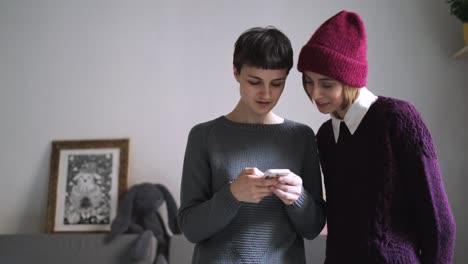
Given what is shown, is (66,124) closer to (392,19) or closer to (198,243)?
(198,243)

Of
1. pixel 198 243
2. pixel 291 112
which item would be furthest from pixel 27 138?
pixel 198 243

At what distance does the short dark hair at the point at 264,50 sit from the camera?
913 millimetres

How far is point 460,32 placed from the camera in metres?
2.04

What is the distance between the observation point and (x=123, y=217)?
6.54ft

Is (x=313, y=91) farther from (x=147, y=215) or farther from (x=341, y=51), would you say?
(x=147, y=215)

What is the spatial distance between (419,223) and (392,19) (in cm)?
154

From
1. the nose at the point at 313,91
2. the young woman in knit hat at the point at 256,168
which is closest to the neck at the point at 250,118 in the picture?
the young woman in knit hat at the point at 256,168

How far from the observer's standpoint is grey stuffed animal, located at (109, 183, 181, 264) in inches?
77.6

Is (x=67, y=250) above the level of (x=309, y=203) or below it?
below

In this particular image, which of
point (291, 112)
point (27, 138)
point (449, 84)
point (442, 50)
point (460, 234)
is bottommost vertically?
point (460, 234)

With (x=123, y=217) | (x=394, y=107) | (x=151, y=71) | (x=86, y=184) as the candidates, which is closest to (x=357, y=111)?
(x=394, y=107)

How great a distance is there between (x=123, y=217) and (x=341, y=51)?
57.5 inches

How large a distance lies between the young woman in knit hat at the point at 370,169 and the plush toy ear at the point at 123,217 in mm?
1265

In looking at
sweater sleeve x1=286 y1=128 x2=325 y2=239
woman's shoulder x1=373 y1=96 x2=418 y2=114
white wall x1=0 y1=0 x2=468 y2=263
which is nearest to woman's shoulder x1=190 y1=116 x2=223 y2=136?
sweater sleeve x1=286 y1=128 x2=325 y2=239
